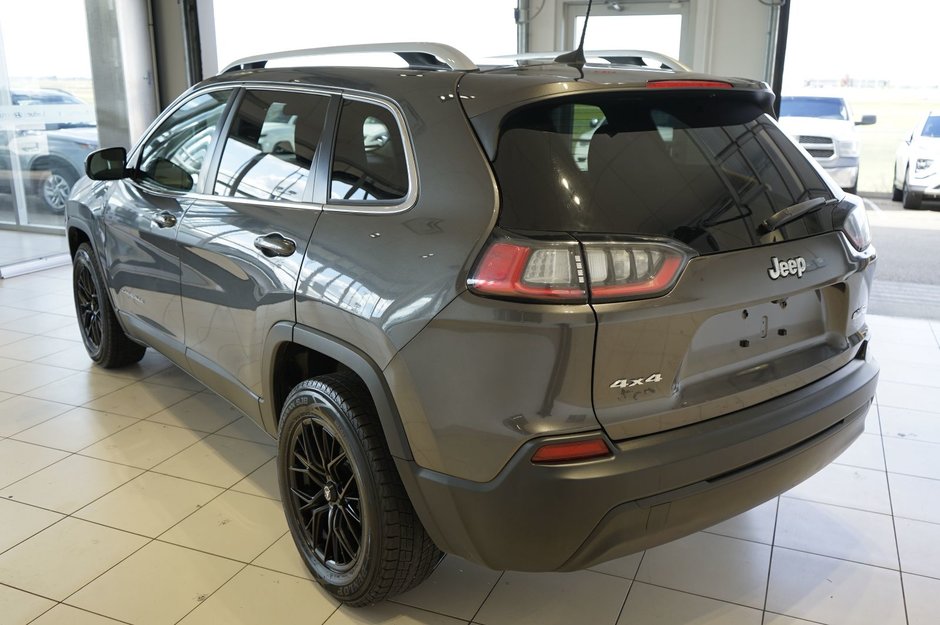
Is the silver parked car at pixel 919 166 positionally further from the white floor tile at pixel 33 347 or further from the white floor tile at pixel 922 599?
the white floor tile at pixel 33 347

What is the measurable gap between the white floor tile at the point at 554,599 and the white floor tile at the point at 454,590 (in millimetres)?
30

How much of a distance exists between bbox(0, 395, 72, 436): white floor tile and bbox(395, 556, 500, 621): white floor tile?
2.07m

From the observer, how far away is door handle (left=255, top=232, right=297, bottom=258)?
2277 millimetres

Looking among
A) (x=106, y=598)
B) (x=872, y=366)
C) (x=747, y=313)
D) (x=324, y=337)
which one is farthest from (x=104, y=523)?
(x=872, y=366)

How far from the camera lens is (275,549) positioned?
8.39ft

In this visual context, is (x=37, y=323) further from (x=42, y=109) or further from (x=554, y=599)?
(x=554, y=599)

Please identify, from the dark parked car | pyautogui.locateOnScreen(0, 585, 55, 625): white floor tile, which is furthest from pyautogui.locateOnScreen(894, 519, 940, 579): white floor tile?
the dark parked car

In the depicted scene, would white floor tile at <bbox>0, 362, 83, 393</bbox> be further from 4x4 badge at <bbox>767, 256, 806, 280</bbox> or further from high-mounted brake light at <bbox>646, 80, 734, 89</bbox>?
4x4 badge at <bbox>767, 256, 806, 280</bbox>

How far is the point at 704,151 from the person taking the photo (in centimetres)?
196

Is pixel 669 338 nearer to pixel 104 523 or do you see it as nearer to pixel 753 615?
pixel 753 615

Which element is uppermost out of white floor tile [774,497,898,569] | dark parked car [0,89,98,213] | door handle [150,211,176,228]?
door handle [150,211,176,228]

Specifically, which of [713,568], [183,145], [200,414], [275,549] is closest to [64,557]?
[275,549]

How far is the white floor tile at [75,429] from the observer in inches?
131

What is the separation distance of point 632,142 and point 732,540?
1.38 meters
